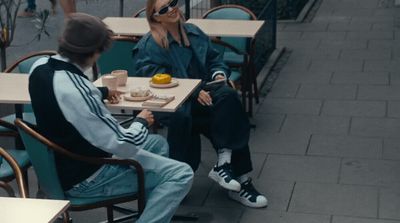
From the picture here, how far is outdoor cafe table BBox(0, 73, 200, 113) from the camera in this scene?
14.7 ft

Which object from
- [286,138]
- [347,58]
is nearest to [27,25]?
[347,58]

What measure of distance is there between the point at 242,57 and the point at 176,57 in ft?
5.09

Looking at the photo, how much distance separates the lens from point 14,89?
16.2 feet

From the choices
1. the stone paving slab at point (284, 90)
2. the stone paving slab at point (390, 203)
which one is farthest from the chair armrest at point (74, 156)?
the stone paving slab at point (284, 90)

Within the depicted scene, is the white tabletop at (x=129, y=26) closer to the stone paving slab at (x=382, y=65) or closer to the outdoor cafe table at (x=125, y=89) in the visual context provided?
the outdoor cafe table at (x=125, y=89)

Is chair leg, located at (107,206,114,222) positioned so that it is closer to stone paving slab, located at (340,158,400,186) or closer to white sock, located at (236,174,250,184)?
white sock, located at (236,174,250,184)

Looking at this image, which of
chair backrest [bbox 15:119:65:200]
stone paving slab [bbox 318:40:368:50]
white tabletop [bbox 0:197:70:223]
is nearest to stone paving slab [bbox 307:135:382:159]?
chair backrest [bbox 15:119:65:200]

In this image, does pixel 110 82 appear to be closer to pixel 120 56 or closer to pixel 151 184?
pixel 151 184

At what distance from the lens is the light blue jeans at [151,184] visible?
4031 millimetres

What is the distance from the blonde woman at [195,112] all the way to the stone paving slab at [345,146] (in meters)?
0.87

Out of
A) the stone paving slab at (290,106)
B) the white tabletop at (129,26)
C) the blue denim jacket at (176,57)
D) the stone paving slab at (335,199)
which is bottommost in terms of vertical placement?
the stone paving slab at (290,106)

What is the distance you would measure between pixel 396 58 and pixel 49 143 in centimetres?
556

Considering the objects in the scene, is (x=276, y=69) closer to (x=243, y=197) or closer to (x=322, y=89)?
(x=322, y=89)

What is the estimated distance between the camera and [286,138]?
20.5 ft
